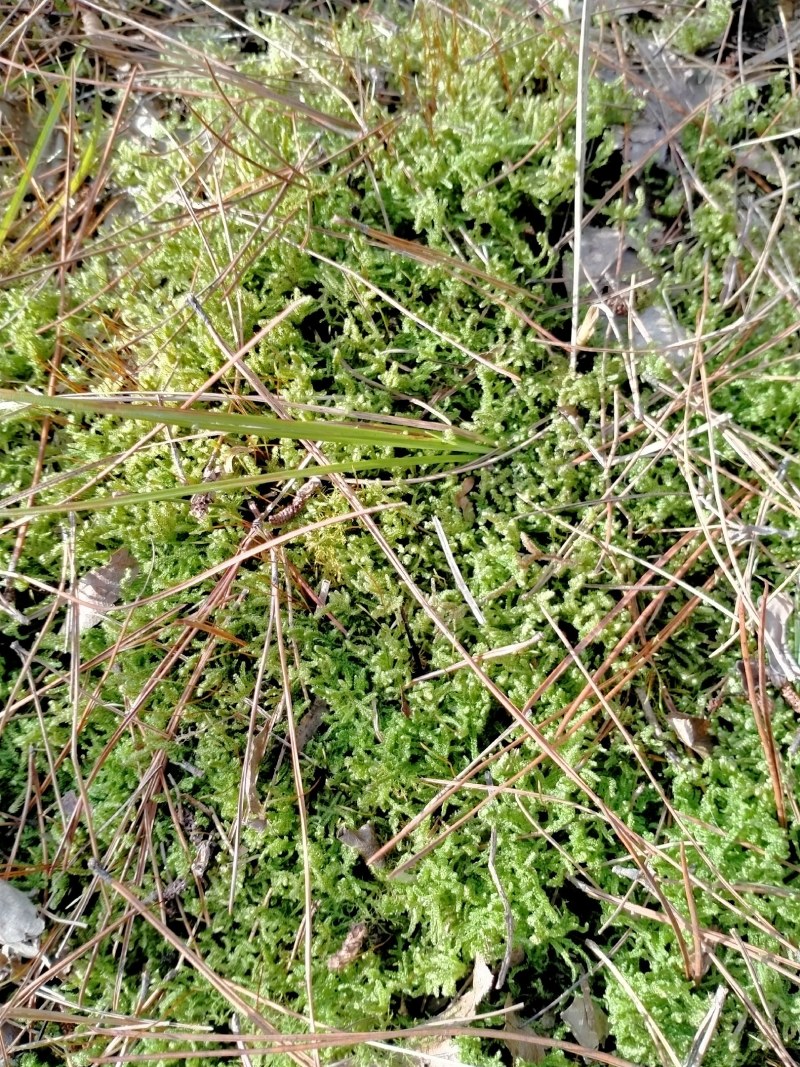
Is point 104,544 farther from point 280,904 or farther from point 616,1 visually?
point 616,1

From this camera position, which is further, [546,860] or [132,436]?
[132,436]

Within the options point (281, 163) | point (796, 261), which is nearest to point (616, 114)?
point (796, 261)

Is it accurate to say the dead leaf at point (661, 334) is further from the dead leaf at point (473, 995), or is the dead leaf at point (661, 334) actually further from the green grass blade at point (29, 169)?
the green grass blade at point (29, 169)

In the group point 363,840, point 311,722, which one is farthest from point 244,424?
point 363,840

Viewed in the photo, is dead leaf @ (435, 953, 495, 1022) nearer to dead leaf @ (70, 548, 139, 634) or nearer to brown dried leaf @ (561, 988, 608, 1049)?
brown dried leaf @ (561, 988, 608, 1049)

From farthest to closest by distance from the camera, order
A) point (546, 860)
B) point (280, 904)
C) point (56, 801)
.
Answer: point (56, 801) < point (280, 904) < point (546, 860)

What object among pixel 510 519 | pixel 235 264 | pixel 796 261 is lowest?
pixel 510 519
